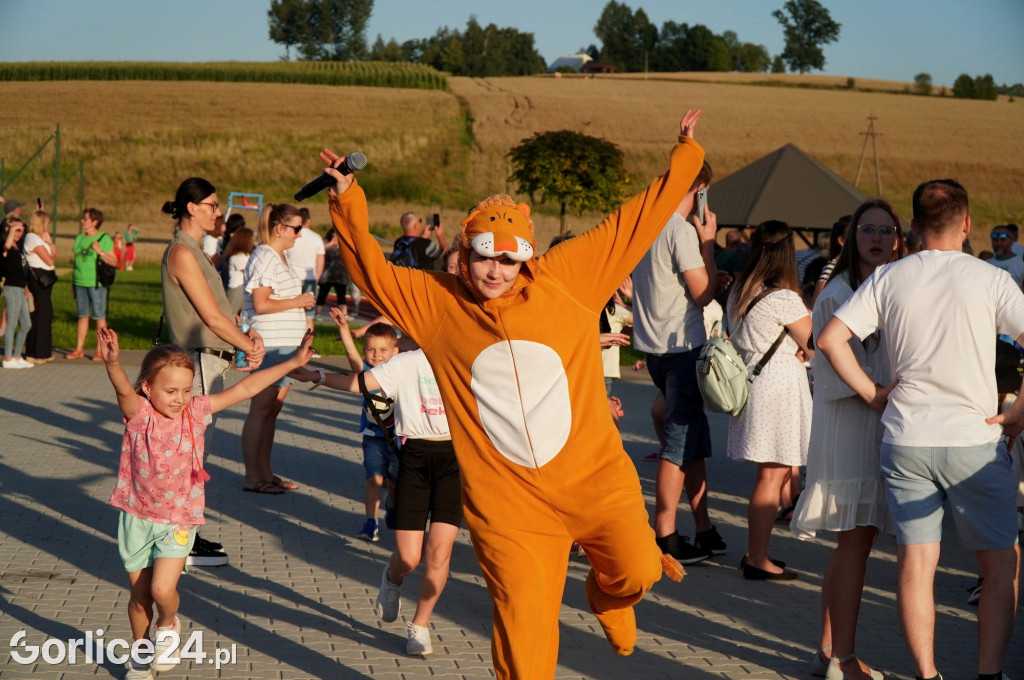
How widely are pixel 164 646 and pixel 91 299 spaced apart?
11335mm

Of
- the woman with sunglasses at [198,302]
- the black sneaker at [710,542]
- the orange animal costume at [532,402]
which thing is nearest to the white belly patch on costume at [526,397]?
the orange animal costume at [532,402]

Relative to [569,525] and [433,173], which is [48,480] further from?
[433,173]

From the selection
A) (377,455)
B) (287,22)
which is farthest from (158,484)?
(287,22)

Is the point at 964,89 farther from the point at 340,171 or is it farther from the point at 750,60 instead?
the point at 340,171

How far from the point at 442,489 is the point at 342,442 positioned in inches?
205

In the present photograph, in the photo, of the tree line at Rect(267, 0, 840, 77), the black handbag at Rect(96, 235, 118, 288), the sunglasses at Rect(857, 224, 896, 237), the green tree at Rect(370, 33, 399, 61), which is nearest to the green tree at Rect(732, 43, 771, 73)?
the tree line at Rect(267, 0, 840, 77)

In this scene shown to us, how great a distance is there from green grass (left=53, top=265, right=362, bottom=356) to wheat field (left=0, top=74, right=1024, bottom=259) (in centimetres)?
1545

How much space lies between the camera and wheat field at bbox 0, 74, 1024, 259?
174 ft

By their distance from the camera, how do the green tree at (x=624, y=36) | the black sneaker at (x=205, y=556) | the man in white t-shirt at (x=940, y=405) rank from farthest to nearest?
the green tree at (x=624, y=36)
the black sneaker at (x=205, y=556)
the man in white t-shirt at (x=940, y=405)

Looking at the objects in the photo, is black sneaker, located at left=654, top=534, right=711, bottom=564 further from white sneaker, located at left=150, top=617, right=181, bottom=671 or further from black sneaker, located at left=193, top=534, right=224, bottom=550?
white sneaker, located at left=150, top=617, right=181, bottom=671

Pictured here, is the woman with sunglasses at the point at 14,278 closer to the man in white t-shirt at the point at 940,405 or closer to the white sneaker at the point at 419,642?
the white sneaker at the point at 419,642

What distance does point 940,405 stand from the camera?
A: 13.6ft

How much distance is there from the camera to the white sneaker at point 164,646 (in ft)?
14.9

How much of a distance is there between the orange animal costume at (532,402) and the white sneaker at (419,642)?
4.27 ft
